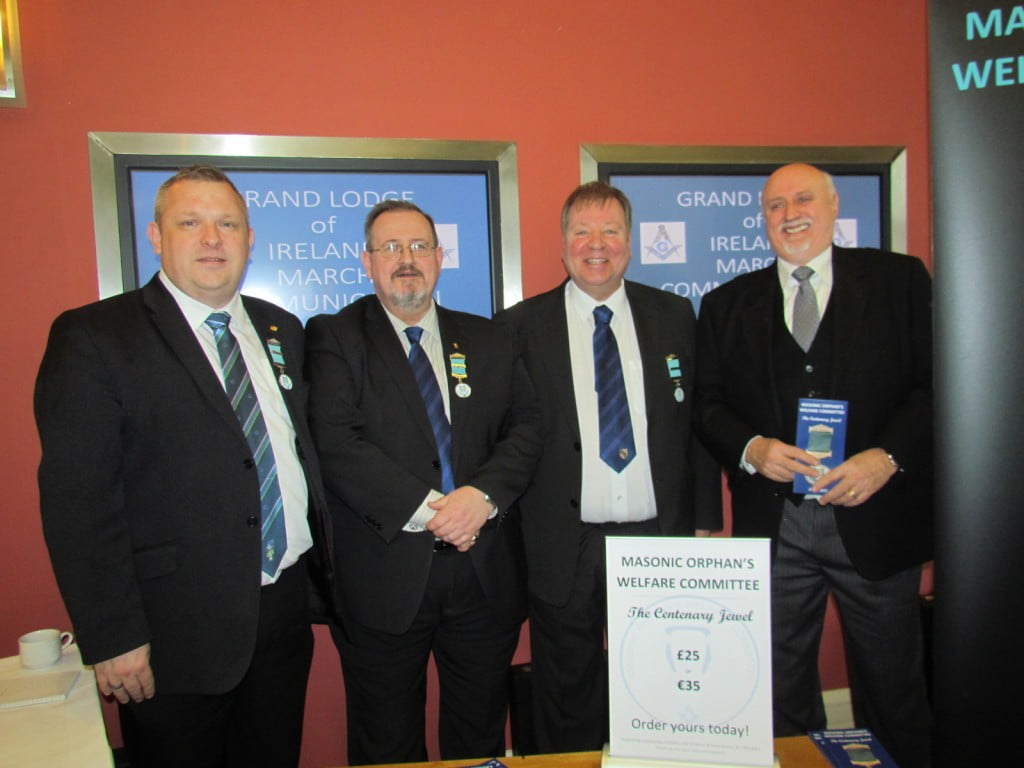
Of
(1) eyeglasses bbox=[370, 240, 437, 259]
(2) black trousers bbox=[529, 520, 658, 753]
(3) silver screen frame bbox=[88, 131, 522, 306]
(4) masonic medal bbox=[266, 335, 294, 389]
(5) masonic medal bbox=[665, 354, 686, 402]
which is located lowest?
(2) black trousers bbox=[529, 520, 658, 753]

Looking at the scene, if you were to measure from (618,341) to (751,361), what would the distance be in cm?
A: 44

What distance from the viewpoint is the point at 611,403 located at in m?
2.28

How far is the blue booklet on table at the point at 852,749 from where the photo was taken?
1.30 m

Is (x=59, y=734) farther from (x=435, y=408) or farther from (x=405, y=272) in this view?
(x=405, y=272)

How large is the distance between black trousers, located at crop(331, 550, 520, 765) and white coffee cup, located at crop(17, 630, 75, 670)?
76 centimetres

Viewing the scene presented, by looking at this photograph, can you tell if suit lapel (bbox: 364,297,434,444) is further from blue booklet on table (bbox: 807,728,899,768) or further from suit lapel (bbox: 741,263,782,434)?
blue booklet on table (bbox: 807,728,899,768)

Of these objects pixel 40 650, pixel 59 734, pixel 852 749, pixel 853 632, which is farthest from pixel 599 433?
pixel 40 650

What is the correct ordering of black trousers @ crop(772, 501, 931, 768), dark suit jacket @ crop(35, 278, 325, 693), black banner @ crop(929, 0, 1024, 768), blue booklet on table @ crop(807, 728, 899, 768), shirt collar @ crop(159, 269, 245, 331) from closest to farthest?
black banner @ crop(929, 0, 1024, 768) → blue booklet on table @ crop(807, 728, 899, 768) → dark suit jacket @ crop(35, 278, 325, 693) → shirt collar @ crop(159, 269, 245, 331) → black trousers @ crop(772, 501, 931, 768)

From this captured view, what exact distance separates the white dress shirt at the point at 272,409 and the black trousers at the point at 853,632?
1.42 m

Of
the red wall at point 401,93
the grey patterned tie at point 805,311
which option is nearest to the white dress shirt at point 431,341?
the red wall at point 401,93

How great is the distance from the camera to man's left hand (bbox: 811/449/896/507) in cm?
196

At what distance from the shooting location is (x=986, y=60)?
40.0 inches

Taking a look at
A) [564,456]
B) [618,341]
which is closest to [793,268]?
[618,341]

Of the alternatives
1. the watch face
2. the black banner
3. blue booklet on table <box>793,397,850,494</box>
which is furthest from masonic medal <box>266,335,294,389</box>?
the black banner
